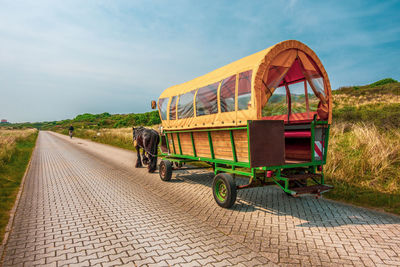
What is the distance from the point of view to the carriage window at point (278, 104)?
7312mm

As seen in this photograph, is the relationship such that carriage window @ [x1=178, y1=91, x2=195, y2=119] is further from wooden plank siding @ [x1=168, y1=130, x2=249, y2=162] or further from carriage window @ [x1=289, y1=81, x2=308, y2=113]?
carriage window @ [x1=289, y1=81, x2=308, y2=113]

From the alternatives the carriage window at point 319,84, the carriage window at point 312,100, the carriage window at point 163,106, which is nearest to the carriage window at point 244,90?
the carriage window at point 319,84

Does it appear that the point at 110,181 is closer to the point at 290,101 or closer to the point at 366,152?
the point at 290,101

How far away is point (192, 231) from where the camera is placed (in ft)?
14.6

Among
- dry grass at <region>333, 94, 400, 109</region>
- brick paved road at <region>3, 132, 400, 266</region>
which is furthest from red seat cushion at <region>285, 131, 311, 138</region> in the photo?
dry grass at <region>333, 94, 400, 109</region>

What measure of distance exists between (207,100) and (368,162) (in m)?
5.29

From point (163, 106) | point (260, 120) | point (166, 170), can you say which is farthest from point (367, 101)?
point (260, 120)

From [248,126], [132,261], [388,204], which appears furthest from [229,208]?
[388,204]

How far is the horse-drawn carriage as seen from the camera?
16.4ft

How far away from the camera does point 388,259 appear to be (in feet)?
11.2

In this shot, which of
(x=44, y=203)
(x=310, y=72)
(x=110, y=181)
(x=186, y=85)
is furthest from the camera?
(x=110, y=181)

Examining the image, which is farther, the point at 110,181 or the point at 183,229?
the point at 110,181

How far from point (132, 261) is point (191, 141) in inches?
167

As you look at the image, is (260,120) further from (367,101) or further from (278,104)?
(367,101)
